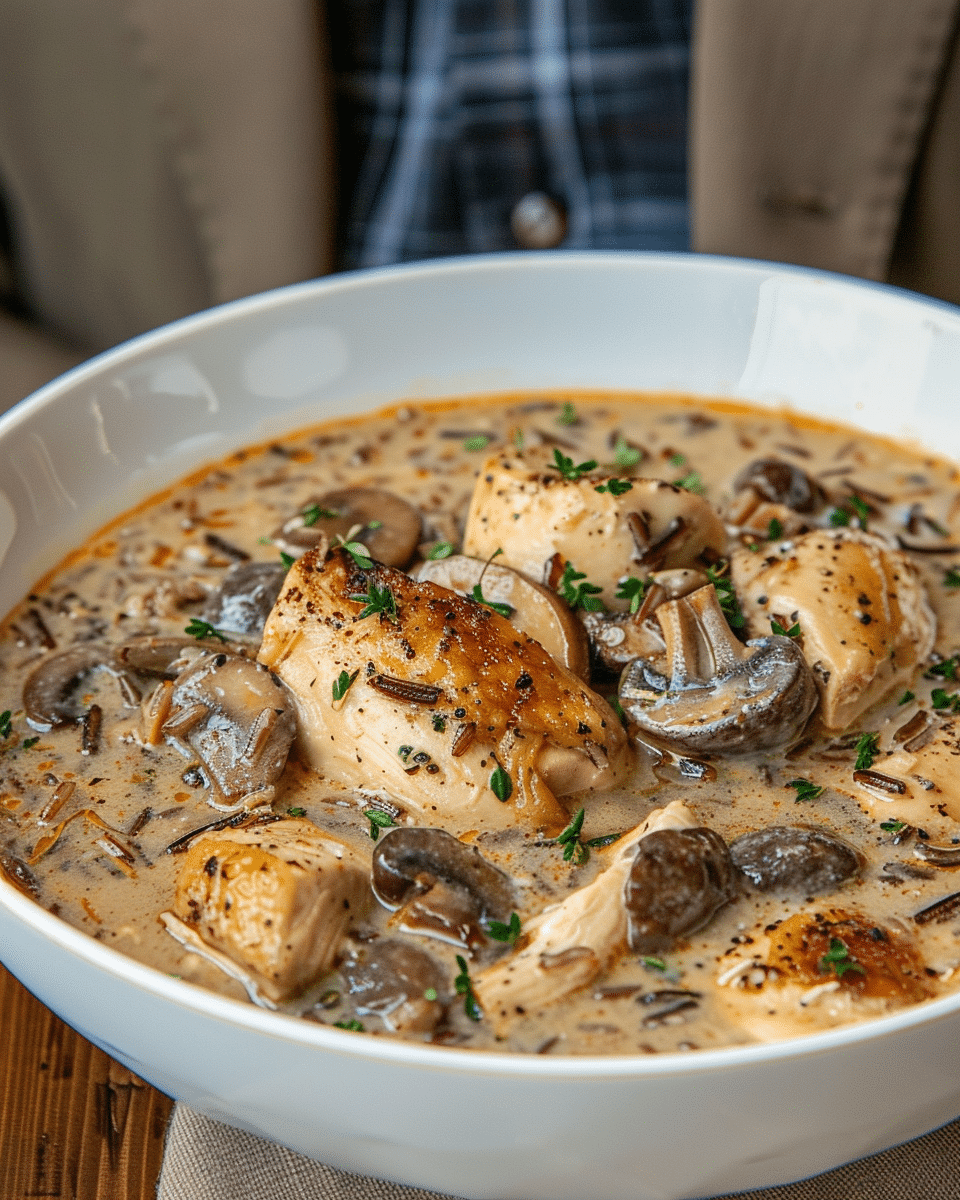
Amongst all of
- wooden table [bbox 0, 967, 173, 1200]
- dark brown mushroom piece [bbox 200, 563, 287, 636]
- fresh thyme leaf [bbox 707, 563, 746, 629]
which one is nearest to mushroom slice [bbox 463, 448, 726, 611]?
fresh thyme leaf [bbox 707, 563, 746, 629]

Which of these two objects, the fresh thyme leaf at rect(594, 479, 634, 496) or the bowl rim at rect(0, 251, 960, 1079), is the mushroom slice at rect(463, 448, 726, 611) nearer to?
the fresh thyme leaf at rect(594, 479, 634, 496)

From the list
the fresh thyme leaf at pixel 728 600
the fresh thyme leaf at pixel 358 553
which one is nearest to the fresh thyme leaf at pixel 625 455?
the fresh thyme leaf at pixel 728 600

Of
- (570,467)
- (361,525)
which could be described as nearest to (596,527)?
(570,467)

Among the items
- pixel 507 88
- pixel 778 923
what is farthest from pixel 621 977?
pixel 507 88

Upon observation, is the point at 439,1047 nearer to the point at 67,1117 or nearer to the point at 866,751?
the point at 67,1117

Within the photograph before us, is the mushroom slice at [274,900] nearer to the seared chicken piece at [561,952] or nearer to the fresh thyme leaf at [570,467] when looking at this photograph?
the seared chicken piece at [561,952]
